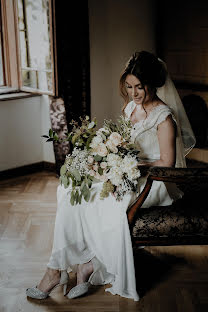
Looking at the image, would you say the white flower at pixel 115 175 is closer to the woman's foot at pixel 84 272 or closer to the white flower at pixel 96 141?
the white flower at pixel 96 141

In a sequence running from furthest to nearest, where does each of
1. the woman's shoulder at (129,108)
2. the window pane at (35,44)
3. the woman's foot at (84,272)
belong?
1. the window pane at (35,44)
2. the woman's shoulder at (129,108)
3. the woman's foot at (84,272)

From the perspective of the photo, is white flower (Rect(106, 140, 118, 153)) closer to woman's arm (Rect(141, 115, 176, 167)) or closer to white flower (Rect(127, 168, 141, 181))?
white flower (Rect(127, 168, 141, 181))

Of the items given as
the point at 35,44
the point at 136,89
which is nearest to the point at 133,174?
the point at 136,89

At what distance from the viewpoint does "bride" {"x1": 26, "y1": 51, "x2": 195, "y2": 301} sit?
2.64 m

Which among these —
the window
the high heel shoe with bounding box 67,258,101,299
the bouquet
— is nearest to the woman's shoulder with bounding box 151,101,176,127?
the bouquet

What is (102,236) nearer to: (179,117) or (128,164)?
(128,164)

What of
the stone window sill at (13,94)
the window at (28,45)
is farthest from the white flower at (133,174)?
the stone window sill at (13,94)

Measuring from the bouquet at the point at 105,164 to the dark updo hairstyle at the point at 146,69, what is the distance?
1.05ft

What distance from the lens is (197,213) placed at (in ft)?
8.61

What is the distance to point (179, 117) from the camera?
3.06 meters

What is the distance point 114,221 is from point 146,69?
3.19 feet

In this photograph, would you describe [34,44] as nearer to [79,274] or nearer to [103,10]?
[103,10]

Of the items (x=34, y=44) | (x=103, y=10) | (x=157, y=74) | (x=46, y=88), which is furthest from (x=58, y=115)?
(x=157, y=74)

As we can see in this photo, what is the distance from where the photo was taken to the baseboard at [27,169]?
199 inches
